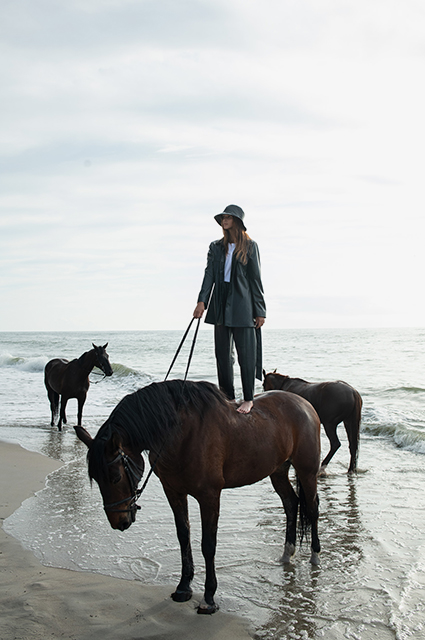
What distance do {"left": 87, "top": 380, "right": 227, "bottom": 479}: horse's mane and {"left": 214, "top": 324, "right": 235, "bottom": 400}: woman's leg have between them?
88 centimetres

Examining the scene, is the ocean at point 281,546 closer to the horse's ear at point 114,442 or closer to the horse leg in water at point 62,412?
the horse's ear at point 114,442

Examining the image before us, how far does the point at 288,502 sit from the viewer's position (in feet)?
13.8

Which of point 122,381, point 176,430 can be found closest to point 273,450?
point 176,430

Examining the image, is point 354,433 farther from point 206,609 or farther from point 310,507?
point 206,609

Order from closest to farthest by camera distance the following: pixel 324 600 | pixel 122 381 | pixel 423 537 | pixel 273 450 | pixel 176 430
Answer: pixel 176 430
pixel 324 600
pixel 273 450
pixel 423 537
pixel 122 381

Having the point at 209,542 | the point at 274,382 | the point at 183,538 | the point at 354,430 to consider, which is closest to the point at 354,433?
the point at 354,430

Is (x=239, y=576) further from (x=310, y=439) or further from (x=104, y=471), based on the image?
(x=104, y=471)

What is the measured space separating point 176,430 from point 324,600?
5.00ft

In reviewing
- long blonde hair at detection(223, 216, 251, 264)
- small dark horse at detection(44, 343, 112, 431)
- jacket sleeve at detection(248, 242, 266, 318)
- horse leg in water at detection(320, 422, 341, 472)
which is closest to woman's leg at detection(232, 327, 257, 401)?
jacket sleeve at detection(248, 242, 266, 318)

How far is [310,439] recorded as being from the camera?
156 inches

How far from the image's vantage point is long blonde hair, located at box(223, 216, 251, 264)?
404 centimetres

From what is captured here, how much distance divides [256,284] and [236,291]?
187 mm

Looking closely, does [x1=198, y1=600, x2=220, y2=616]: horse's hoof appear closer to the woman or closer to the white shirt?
the woman

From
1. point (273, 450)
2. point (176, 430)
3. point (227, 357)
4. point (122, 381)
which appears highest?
point (227, 357)
